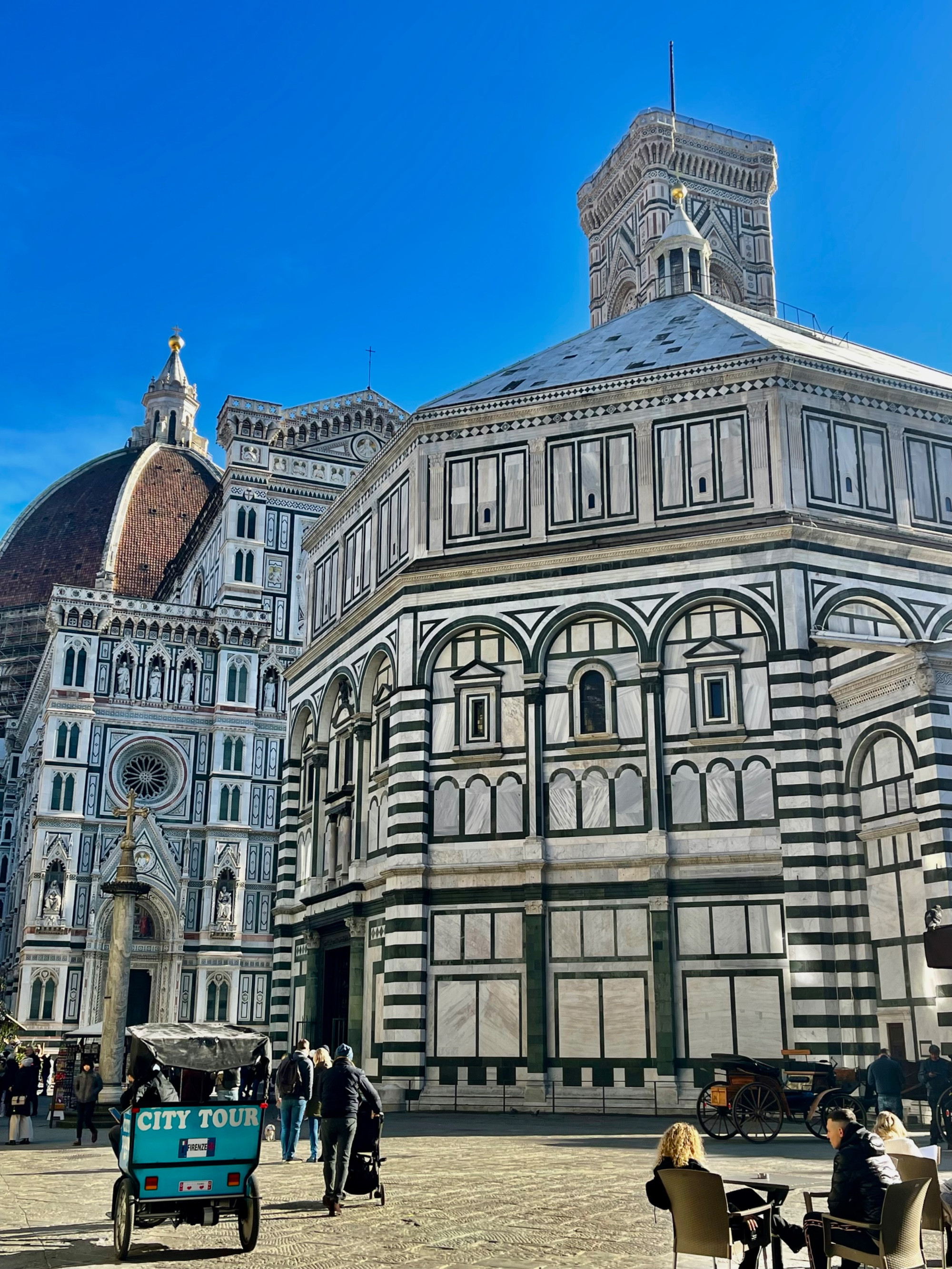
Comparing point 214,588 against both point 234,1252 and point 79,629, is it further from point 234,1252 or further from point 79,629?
point 234,1252

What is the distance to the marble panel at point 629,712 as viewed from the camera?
87.1 feet

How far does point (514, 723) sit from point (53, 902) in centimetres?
3339

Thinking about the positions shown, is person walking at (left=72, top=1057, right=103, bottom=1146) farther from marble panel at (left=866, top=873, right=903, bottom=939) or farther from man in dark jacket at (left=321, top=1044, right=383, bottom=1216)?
marble panel at (left=866, top=873, right=903, bottom=939)

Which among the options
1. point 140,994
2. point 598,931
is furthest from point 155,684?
point 598,931

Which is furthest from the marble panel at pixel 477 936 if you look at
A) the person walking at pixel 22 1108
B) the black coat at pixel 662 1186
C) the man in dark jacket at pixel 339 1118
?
the black coat at pixel 662 1186

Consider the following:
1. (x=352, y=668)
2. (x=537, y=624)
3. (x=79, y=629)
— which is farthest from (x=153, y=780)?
(x=537, y=624)

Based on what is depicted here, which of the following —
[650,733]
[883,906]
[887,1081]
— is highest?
[650,733]

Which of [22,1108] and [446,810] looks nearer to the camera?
[22,1108]

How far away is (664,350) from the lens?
30.3 meters

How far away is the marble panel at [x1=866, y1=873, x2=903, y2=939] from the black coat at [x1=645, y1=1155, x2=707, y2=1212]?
53.9 ft

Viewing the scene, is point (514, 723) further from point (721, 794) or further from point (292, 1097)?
point (292, 1097)

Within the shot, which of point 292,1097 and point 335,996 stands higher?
point 335,996

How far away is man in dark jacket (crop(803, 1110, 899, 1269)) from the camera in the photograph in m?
8.32

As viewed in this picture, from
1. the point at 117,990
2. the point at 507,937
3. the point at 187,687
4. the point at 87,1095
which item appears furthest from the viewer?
the point at 187,687
